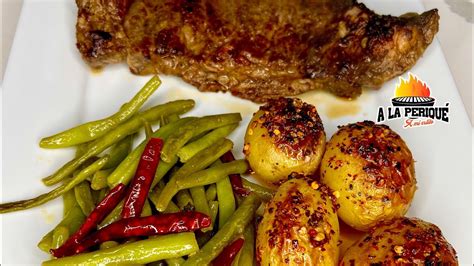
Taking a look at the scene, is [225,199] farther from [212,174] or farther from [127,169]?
[127,169]

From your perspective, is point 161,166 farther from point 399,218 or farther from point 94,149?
point 399,218

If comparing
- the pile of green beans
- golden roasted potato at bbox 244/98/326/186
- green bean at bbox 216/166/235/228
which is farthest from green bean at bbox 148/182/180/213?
golden roasted potato at bbox 244/98/326/186

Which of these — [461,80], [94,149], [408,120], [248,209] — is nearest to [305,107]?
[248,209]

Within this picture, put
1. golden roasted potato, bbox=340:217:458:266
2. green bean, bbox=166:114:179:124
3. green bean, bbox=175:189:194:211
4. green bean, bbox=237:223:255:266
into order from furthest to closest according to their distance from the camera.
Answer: green bean, bbox=166:114:179:124 → green bean, bbox=175:189:194:211 → green bean, bbox=237:223:255:266 → golden roasted potato, bbox=340:217:458:266

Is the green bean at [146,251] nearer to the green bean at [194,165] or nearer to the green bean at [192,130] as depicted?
the green bean at [194,165]

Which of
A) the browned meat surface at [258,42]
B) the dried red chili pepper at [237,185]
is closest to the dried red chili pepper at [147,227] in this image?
the dried red chili pepper at [237,185]

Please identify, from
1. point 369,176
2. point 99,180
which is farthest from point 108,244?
point 369,176

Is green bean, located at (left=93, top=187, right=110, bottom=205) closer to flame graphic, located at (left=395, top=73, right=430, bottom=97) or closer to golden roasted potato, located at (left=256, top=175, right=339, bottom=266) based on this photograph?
golden roasted potato, located at (left=256, top=175, right=339, bottom=266)
